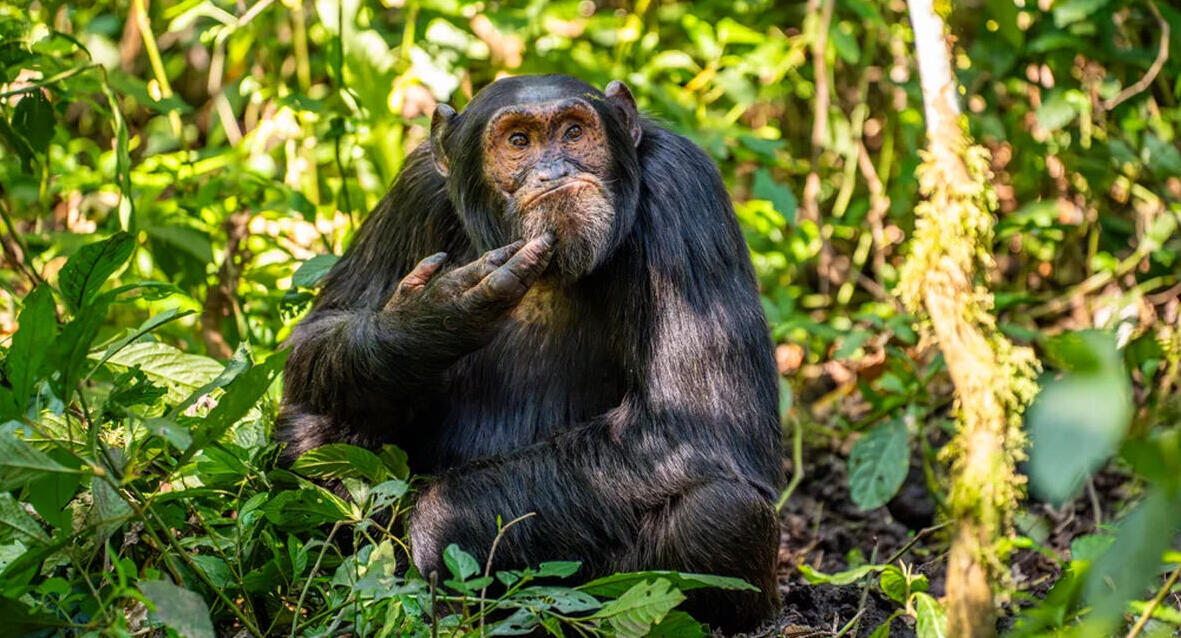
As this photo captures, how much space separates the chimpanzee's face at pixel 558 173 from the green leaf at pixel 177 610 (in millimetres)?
2040

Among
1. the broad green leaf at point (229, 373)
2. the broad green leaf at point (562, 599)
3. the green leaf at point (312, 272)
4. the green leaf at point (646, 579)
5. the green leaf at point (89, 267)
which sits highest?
the green leaf at point (89, 267)

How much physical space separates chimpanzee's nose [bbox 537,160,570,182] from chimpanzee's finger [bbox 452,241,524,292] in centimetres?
44

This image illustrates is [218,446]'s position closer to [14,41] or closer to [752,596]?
[752,596]

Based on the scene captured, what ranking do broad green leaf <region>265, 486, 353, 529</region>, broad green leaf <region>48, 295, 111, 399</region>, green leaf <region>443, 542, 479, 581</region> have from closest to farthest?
broad green leaf <region>48, 295, 111, 399</region>, green leaf <region>443, 542, 479, 581</region>, broad green leaf <region>265, 486, 353, 529</region>

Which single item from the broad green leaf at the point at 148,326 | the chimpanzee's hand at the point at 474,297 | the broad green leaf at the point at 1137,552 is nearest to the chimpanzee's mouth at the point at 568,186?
the chimpanzee's hand at the point at 474,297

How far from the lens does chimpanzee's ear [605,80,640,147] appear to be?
217 inches

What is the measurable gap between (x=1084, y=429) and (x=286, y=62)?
9.04m

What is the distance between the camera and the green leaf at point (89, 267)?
3.98 metres

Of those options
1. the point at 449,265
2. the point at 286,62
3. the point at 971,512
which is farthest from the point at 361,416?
the point at 286,62

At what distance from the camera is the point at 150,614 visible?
3.87 m

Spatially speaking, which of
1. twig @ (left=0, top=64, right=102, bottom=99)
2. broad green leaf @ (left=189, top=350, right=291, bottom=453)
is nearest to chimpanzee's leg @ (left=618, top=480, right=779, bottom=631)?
broad green leaf @ (left=189, top=350, right=291, bottom=453)

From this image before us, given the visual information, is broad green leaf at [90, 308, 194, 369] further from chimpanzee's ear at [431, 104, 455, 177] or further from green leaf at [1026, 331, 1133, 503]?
green leaf at [1026, 331, 1133, 503]

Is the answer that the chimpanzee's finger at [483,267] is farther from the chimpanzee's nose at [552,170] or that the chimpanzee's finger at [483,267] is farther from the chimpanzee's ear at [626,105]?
the chimpanzee's ear at [626,105]

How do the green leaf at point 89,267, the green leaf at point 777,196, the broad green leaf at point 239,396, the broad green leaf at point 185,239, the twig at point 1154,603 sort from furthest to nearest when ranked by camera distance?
the green leaf at point 777,196 → the broad green leaf at point 185,239 → the green leaf at point 89,267 → the broad green leaf at point 239,396 → the twig at point 1154,603
